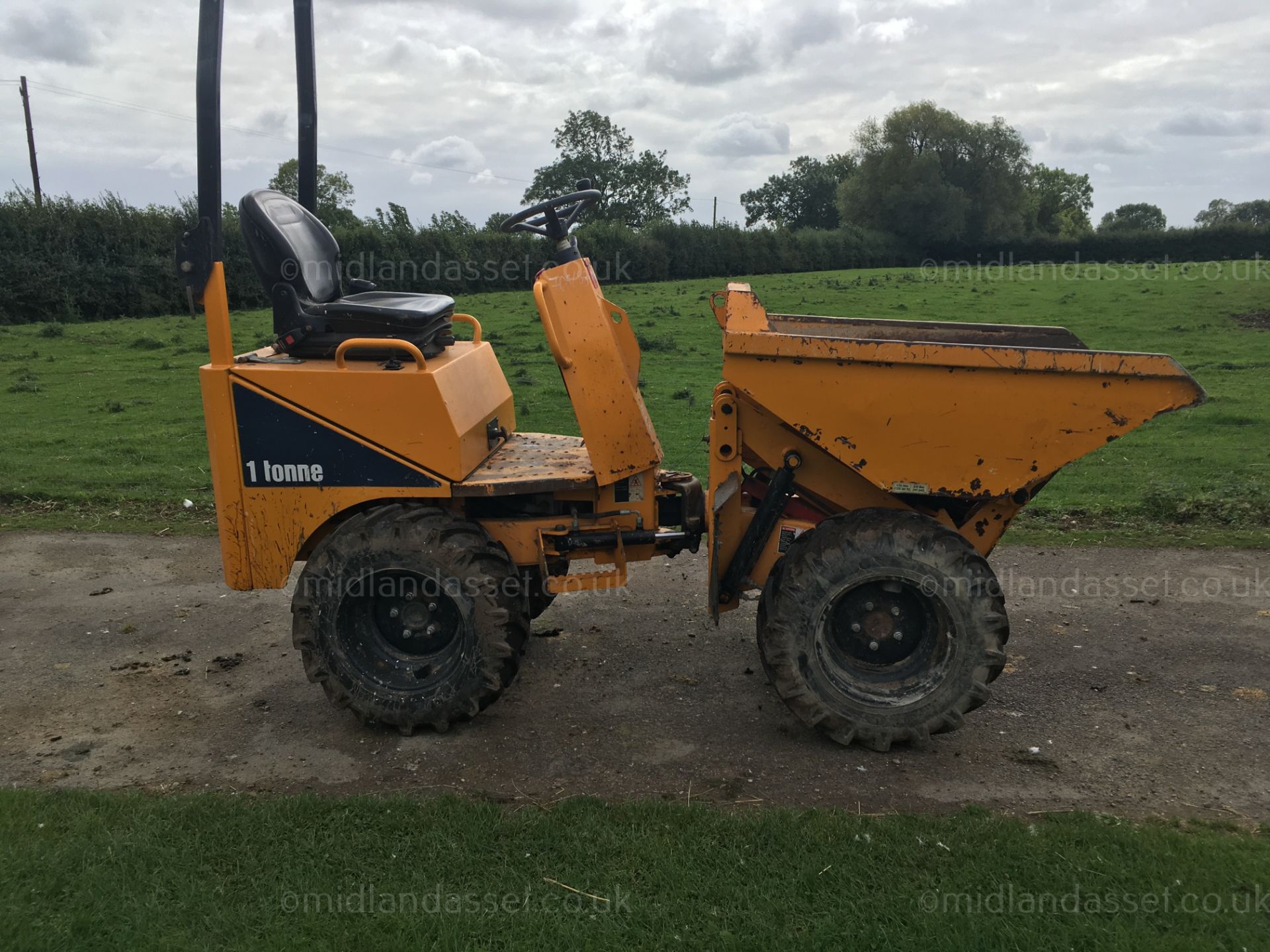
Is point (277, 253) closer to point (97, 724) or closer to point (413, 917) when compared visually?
point (97, 724)

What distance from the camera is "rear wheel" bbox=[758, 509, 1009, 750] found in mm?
4438

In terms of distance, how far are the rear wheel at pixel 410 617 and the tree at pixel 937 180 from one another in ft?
174

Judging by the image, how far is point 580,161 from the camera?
50.0 m

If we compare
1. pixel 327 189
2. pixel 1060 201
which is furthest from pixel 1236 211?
pixel 327 189

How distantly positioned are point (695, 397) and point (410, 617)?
959 cm

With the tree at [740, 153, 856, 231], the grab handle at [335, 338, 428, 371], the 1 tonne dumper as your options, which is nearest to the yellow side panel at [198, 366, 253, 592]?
the 1 tonne dumper

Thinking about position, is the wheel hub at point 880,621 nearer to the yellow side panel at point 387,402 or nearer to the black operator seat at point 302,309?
the yellow side panel at point 387,402

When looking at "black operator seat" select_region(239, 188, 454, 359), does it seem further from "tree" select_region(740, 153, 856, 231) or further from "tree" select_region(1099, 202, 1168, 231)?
"tree" select_region(1099, 202, 1168, 231)

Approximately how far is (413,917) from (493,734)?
1419 millimetres

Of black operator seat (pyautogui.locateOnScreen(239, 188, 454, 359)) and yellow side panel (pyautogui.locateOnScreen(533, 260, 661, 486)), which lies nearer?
yellow side panel (pyautogui.locateOnScreen(533, 260, 661, 486))

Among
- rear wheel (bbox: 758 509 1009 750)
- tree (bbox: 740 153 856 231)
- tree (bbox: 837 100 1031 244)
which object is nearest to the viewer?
rear wheel (bbox: 758 509 1009 750)

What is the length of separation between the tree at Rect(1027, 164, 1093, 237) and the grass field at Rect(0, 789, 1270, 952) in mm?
58040

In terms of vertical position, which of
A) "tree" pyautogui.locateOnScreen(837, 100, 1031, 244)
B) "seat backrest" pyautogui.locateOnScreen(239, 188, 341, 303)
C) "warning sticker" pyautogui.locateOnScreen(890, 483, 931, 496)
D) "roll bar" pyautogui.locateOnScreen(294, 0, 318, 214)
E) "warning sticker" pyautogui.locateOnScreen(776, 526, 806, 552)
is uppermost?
"tree" pyautogui.locateOnScreen(837, 100, 1031, 244)

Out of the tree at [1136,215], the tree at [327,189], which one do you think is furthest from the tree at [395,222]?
the tree at [1136,215]
